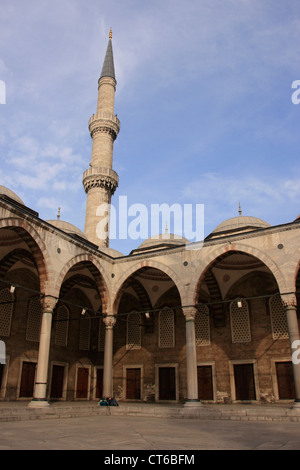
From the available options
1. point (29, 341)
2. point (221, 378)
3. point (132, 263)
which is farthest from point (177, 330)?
point (29, 341)

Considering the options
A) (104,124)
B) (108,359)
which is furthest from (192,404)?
(104,124)

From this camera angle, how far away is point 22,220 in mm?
10930

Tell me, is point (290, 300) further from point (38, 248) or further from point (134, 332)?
point (134, 332)

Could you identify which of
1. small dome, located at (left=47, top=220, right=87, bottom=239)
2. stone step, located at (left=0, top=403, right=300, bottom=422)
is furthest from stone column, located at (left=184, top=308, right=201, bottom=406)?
small dome, located at (left=47, top=220, right=87, bottom=239)

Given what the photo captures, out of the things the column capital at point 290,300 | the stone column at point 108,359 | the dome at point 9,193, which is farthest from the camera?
the dome at point 9,193

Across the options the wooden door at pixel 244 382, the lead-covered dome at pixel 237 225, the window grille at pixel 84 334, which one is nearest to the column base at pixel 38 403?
the window grille at pixel 84 334

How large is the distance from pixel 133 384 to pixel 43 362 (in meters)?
7.45

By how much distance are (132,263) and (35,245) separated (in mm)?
4328

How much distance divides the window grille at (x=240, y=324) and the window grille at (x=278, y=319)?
3.29 ft

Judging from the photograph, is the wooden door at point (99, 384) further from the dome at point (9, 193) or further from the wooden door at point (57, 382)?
the dome at point (9, 193)

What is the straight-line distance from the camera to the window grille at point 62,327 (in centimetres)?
1643

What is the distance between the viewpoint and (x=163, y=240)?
1912 cm

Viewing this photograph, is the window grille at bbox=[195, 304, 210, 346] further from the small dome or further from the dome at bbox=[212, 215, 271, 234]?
the small dome
